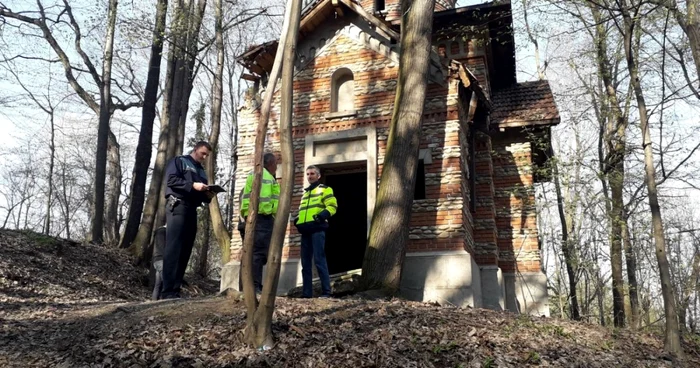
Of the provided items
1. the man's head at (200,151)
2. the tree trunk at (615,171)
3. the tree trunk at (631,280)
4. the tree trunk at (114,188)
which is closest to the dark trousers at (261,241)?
the man's head at (200,151)

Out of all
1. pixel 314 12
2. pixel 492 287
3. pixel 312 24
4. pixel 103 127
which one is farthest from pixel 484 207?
pixel 103 127

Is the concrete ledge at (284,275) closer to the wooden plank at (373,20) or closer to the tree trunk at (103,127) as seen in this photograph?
the wooden plank at (373,20)

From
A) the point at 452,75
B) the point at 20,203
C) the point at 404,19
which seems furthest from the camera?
the point at 20,203

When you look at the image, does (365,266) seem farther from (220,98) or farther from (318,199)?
(220,98)

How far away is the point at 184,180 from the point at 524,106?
10198 mm

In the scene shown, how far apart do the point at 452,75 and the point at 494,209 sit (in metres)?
3.99

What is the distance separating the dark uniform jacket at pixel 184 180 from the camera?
24.3 ft

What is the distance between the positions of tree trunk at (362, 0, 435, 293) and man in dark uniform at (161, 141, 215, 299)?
2.94 m

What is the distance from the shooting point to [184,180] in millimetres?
7430

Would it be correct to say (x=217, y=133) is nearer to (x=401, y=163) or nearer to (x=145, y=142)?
(x=145, y=142)

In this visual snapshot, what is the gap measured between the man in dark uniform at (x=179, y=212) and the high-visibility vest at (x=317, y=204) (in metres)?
1.57

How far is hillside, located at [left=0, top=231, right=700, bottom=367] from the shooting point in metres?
5.49

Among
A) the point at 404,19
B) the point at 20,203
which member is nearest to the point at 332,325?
the point at 404,19

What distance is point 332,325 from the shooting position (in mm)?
6363
